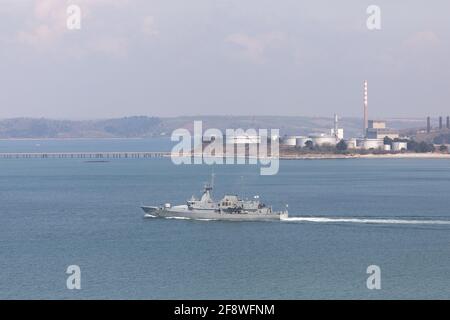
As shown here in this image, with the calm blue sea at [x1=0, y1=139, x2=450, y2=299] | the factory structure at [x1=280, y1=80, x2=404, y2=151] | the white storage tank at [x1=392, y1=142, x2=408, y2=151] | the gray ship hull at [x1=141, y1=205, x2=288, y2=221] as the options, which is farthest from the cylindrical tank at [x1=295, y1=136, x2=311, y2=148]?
the gray ship hull at [x1=141, y1=205, x2=288, y2=221]

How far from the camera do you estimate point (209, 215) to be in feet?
91.8

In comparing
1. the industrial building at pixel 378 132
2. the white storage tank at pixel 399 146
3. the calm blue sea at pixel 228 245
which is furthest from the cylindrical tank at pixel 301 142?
the calm blue sea at pixel 228 245

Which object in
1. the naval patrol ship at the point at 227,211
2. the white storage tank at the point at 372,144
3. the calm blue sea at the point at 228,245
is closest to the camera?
the calm blue sea at the point at 228,245

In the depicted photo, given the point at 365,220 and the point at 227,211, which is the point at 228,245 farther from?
the point at 365,220

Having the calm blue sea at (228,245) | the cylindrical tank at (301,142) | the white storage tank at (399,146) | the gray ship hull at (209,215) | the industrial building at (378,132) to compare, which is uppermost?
the industrial building at (378,132)

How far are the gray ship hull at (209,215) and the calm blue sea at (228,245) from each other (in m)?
0.49

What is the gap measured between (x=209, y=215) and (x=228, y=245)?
5.31 m

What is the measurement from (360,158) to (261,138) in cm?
1519

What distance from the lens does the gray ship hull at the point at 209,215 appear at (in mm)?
27609

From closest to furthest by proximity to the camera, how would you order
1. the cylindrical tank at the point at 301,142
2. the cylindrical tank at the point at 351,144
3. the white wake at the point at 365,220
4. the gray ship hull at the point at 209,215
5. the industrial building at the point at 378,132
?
1. the white wake at the point at 365,220
2. the gray ship hull at the point at 209,215
3. the cylindrical tank at the point at 351,144
4. the cylindrical tank at the point at 301,142
5. the industrial building at the point at 378,132

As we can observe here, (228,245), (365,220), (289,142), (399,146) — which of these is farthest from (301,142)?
(228,245)

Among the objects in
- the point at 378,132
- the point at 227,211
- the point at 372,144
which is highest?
the point at 378,132

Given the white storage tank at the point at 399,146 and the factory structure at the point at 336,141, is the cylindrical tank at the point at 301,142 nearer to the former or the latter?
the factory structure at the point at 336,141
